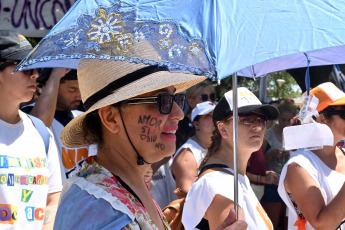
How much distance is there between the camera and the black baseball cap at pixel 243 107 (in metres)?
3.63

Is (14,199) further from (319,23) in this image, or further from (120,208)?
(319,23)

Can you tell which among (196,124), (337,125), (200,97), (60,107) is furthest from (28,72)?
(200,97)

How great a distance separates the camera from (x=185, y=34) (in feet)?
5.63

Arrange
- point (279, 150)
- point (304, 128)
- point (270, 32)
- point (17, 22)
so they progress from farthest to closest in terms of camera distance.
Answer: point (279, 150) < point (17, 22) < point (304, 128) < point (270, 32)

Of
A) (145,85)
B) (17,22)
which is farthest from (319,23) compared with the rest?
(17,22)

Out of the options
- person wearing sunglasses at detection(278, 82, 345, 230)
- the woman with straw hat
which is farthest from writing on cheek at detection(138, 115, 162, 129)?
person wearing sunglasses at detection(278, 82, 345, 230)

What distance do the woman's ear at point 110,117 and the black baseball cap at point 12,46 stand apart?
4.61 feet

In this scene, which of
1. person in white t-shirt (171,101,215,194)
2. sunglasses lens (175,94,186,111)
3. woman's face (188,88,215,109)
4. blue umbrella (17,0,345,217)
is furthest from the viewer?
woman's face (188,88,215,109)

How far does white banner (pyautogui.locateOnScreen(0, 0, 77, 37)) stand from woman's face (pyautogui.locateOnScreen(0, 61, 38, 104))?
1.34 metres

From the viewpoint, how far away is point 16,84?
3.09 metres

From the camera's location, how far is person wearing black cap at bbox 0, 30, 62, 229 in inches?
108

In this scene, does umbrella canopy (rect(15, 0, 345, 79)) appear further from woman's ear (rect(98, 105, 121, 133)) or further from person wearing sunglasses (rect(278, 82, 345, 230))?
person wearing sunglasses (rect(278, 82, 345, 230))

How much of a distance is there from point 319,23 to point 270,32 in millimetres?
195

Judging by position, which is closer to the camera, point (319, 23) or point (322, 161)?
point (319, 23)
